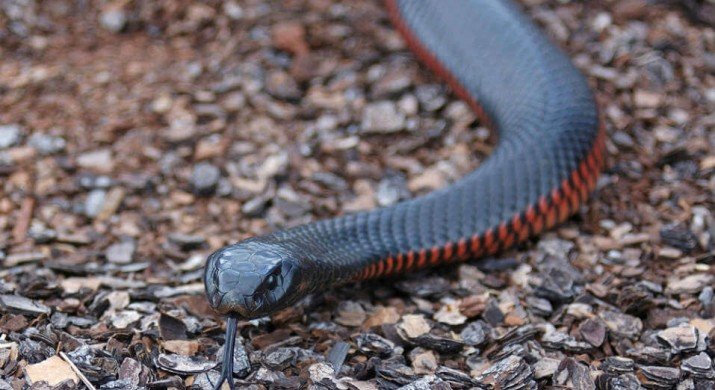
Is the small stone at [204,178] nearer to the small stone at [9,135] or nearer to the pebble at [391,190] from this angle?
the pebble at [391,190]

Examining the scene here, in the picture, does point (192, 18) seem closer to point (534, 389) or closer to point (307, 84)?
point (307, 84)

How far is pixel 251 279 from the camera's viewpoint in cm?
417

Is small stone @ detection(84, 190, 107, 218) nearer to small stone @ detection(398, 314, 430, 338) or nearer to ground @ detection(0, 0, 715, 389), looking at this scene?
ground @ detection(0, 0, 715, 389)

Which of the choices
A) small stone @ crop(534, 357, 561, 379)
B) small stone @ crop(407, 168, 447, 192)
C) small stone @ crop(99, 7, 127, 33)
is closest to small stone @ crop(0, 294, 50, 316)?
small stone @ crop(534, 357, 561, 379)

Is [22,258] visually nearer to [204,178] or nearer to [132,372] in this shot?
[204,178]

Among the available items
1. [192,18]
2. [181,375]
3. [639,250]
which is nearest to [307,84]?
[192,18]

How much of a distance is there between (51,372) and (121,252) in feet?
4.99

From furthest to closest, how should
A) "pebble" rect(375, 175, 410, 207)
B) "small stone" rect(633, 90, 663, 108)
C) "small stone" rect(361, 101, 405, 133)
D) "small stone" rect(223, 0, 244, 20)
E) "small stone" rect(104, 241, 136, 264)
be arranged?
1. "small stone" rect(223, 0, 244, 20)
2. "small stone" rect(633, 90, 663, 108)
3. "small stone" rect(361, 101, 405, 133)
4. "pebble" rect(375, 175, 410, 207)
5. "small stone" rect(104, 241, 136, 264)

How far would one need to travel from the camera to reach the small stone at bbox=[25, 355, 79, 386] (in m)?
4.06

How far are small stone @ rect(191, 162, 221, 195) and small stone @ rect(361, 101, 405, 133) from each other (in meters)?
1.15

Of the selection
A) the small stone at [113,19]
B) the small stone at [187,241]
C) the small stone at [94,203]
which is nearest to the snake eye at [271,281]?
the small stone at [187,241]

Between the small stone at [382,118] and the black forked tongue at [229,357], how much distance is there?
2.80 metres

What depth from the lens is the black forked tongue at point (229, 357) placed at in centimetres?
403

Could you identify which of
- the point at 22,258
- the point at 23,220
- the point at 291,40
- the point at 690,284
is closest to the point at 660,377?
the point at 690,284
